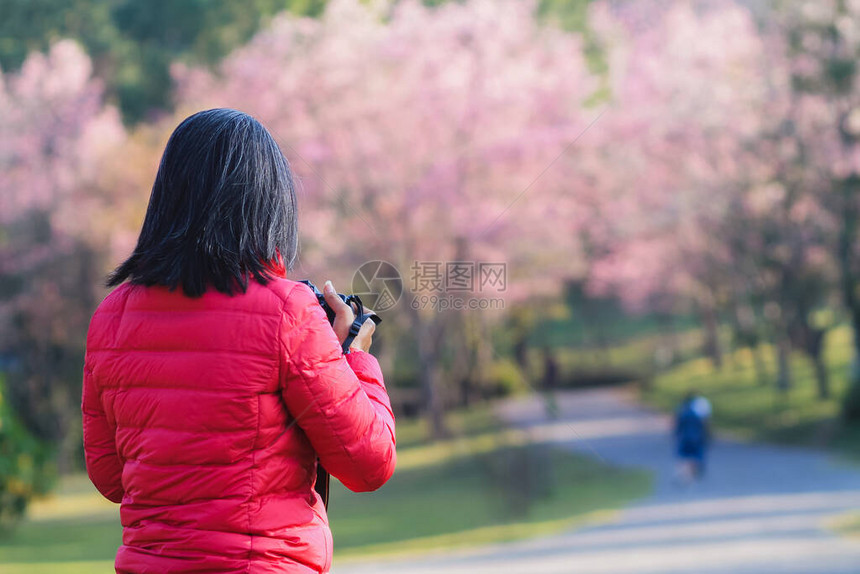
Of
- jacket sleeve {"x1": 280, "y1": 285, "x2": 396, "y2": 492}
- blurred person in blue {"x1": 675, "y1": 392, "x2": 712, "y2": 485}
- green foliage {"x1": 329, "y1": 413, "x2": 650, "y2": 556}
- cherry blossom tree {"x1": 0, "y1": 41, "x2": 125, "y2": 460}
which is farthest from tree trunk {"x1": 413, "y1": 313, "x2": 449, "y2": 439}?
jacket sleeve {"x1": 280, "y1": 285, "x2": 396, "y2": 492}

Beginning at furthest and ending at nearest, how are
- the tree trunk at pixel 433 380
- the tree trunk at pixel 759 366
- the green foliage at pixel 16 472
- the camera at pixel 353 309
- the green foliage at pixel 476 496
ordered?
the tree trunk at pixel 759 366
the tree trunk at pixel 433 380
the green foliage at pixel 476 496
the green foliage at pixel 16 472
the camera at pixel 353 309

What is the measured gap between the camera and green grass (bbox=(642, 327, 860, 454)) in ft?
37.4

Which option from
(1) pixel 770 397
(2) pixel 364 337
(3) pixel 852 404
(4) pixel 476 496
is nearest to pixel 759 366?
(1) pixel 770 397

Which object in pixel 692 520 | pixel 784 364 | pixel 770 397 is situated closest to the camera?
pixel 692 520

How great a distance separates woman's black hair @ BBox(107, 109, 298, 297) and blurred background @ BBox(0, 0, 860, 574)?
6.98 m

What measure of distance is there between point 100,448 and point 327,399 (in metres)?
0.35

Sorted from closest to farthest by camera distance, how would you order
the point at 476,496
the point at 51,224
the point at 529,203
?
the point at 476,496, the point at 529,203, the point at 51,224

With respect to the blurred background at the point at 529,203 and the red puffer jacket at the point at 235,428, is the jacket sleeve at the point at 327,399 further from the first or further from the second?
the blurred background at the point at 529,203

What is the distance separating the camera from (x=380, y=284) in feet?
5.46

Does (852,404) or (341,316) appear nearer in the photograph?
(341,316)

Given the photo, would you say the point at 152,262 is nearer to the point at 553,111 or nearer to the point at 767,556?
the point at 767,556

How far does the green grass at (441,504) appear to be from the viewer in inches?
279

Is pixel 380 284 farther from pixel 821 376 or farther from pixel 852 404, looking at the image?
pixel 821 376

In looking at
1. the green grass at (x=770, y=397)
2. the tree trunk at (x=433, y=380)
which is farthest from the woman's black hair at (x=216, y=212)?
the green grass at (x=770, y=397)
